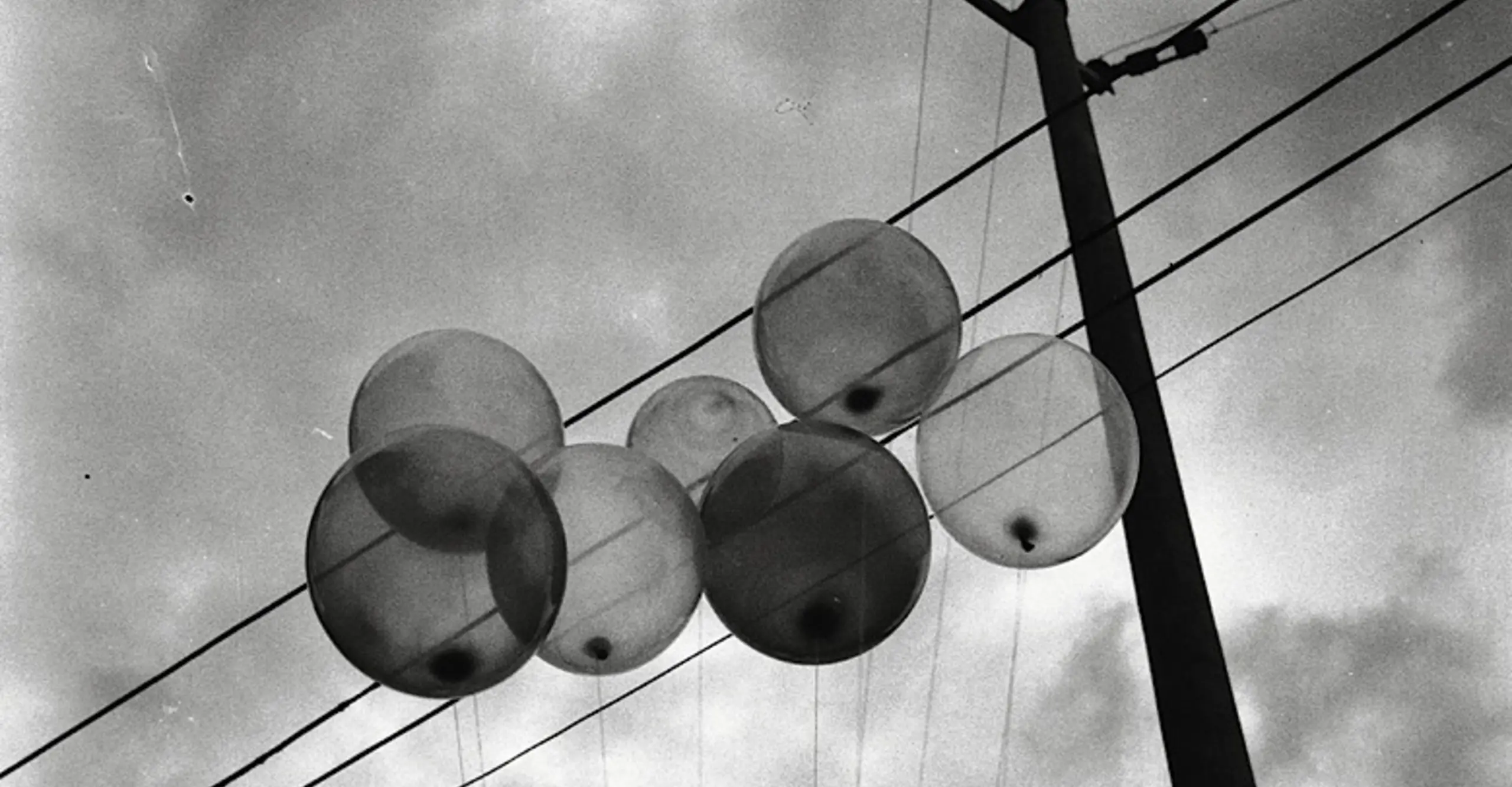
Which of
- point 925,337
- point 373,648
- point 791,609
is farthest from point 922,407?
point 373,648

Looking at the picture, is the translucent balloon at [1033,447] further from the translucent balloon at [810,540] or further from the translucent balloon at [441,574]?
the translucent balloon at [441,574]

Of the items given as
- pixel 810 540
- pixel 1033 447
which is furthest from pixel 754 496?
pixel 1033 447

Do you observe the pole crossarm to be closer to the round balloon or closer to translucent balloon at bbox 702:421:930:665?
translucent balloon at bbox 702:421:930:665

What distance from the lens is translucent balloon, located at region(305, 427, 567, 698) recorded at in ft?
10.6

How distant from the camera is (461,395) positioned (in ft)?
12.4

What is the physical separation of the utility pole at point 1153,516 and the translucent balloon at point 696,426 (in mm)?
1183

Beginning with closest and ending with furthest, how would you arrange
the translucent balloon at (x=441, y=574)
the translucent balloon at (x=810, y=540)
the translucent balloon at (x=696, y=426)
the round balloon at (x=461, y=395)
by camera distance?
the translucent balloon at (x=441, y=574)
the translucent balloon at (x=810, y=540)
the round balloon at (x=461, y=395)
the translucent balloon at (x=696, y=426)

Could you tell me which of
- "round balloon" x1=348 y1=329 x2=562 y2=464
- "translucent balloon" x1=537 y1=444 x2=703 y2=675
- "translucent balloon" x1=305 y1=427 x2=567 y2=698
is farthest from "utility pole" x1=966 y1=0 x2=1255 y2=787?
"round balloon" x1=348 y1=329 x2=562 y2=464

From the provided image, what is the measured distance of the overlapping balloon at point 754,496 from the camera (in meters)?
3.26

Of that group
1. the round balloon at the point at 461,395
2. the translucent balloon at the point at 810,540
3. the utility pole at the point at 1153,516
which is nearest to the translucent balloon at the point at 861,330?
the translucent balloon at the point at 810,540

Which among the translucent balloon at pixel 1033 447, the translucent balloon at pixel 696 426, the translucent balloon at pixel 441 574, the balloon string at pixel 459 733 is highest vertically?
the translucent balloon at pixel 441 574

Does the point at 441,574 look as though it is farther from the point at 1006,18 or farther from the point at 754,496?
the point at 1006,18

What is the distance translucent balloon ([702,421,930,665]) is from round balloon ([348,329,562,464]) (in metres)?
0.63

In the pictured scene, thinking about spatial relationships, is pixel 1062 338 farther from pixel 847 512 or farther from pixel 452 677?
Answer: pixel 452 677
